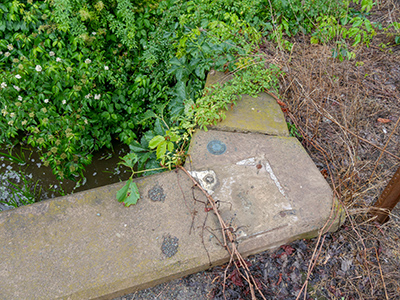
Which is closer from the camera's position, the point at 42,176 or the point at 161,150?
the point at 161,150

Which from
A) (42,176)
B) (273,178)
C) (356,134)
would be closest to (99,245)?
(273,178)

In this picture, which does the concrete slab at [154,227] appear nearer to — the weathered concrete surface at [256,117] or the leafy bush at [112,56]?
the weathered concrete surface at [256,117]

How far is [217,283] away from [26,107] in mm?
2298

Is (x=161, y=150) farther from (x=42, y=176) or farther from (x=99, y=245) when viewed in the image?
(x=42, y=176)

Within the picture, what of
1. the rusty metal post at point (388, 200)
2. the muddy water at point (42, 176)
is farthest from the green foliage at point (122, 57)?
the rusty metal post at point (388, 200)

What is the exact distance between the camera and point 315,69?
2758 millimetres

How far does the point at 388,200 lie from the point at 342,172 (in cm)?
49

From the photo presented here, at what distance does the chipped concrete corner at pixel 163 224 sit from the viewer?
5.01ft

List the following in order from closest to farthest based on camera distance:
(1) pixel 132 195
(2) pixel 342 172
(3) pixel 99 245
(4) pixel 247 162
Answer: (3) pixel 99 245, (1) pixel 132 195, (4) pixel 247 162, (2) pixel 342 172

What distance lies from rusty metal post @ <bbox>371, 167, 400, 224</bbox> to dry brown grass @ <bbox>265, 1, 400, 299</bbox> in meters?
0.07

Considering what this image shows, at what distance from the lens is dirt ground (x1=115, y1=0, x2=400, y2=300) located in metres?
1.60

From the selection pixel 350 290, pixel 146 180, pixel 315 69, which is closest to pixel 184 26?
pixel 315 69

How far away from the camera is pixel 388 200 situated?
5.45ft

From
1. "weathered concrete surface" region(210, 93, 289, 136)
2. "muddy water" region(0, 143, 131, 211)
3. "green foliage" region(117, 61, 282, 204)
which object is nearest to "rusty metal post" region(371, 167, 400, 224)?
"weathered concrete surface" region(210, 93, 289, 136)
